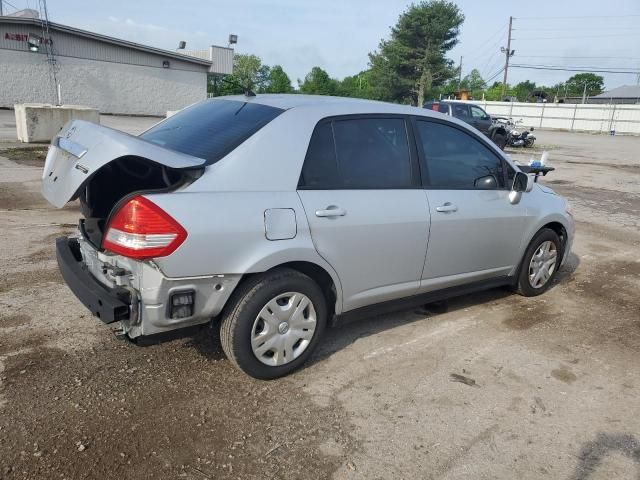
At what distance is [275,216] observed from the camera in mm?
3041

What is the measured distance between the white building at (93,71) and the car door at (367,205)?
3042 centimetres

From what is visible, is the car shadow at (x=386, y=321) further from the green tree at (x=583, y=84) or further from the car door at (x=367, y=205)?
the green tree at (x=583, y=84)

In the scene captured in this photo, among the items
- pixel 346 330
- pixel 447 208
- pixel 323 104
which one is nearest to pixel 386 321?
pixel 346 330

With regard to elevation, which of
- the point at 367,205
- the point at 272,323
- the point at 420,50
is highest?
the point at 420,50

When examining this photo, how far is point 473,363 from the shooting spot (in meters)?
3.72

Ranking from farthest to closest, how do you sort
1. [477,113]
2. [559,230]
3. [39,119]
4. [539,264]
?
[477,113]
[39,119]
[559,230]
[539,264]

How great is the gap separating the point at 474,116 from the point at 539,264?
18.4m

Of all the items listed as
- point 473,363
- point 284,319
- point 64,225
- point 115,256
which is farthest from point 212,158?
point 64,225

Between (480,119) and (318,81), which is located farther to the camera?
(318,81)

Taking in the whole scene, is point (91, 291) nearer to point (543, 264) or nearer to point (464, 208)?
point (464, 208)

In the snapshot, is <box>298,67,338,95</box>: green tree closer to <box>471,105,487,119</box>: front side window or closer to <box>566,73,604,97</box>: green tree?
<box>471,105,487,119</box>: front side window

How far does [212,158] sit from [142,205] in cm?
53

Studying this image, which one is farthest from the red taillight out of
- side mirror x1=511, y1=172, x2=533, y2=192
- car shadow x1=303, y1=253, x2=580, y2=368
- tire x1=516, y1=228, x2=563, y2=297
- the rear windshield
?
tire x1=516, y1=228, x2=563, y2=297

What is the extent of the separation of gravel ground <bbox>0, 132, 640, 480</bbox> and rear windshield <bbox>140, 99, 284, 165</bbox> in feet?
4.01
